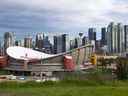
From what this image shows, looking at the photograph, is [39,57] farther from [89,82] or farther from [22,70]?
[89,82]

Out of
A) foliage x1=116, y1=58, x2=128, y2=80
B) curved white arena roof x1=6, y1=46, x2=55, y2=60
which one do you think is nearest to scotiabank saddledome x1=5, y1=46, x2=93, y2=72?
curved white arena roof x1=6, y1=46, x2=55, y2=60

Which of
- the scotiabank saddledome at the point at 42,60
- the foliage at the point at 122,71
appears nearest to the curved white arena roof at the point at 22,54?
the scotiabank saddledome at the point at 42,60

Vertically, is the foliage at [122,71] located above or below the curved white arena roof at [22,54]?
below

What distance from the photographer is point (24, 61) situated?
129 m

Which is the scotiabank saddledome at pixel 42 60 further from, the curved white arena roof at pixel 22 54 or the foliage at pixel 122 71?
the foliage at pixel 122 71

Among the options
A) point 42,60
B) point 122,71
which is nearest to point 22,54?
point 42,60

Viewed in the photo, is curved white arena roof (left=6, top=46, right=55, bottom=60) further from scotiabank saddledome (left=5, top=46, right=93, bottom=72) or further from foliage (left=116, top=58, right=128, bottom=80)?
foliage (left=116, top=58, right=128, bottom=80)

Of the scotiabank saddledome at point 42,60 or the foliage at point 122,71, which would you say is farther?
the scotiabank saddledome at point 42,60

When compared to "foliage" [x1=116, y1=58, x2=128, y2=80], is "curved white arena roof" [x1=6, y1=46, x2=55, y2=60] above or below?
above

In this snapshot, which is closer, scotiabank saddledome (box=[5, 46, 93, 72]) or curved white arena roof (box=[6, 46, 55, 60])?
scotiabank saddledome (box=[5, 46, 93, 72])

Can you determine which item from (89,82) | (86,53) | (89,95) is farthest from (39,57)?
(89,95)

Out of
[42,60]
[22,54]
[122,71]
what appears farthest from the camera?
[22,54]

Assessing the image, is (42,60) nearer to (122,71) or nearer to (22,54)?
(22,54)

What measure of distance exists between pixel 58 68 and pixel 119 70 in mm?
71397
